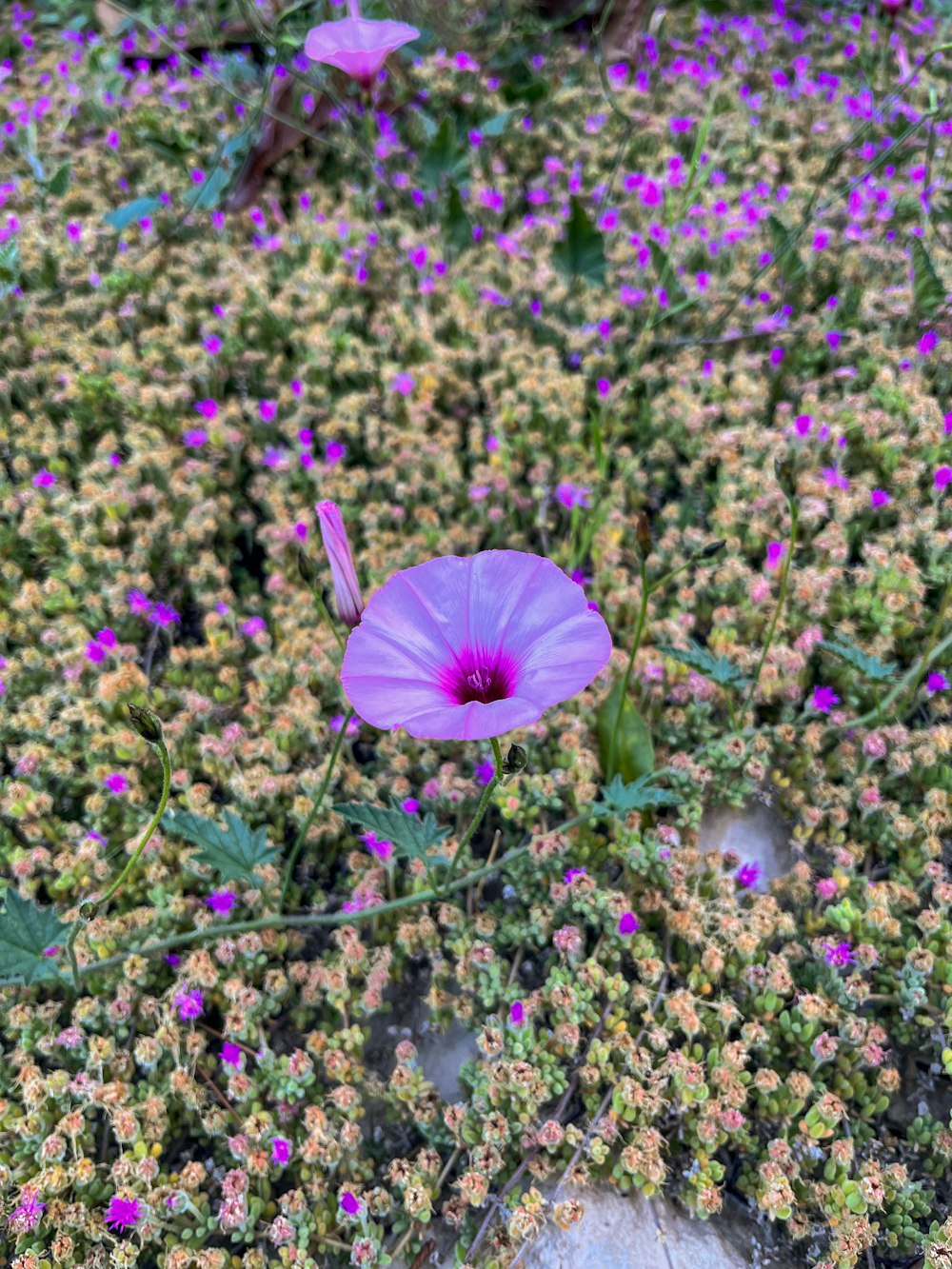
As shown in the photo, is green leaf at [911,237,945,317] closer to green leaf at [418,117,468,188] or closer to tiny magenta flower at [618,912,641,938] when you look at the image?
green leaf at [418,117,468,188]

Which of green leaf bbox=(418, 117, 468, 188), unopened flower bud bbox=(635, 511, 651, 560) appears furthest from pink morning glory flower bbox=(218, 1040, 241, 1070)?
green leaf bbox=(418, 117, 468, 188)

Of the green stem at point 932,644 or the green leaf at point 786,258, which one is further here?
the green leaf at point 786,258

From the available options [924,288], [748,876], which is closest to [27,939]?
[748,876]

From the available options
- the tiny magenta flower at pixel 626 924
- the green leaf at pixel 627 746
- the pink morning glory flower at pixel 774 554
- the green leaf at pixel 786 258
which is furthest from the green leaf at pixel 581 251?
the tiny magenta flower at pixel 626 924

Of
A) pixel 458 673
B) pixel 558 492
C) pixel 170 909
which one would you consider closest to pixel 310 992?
pixel 170 909

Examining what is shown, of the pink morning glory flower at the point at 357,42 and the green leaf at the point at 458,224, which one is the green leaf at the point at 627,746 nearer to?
the pink morning glory flower at the point at 357,42

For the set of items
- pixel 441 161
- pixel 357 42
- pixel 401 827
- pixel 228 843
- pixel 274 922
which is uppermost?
pixel 357 42

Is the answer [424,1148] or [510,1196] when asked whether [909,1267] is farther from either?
[424,1148]

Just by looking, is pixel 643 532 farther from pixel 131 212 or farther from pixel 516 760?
pixel 131 212
